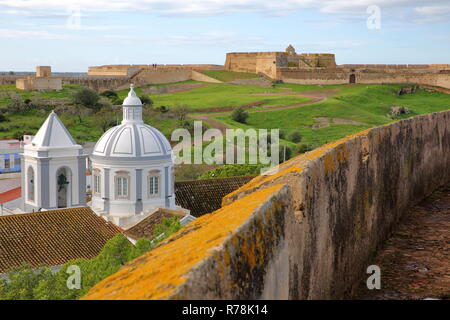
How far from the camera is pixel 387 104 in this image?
49094mm

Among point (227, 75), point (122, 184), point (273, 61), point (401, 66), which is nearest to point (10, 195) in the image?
point (122, 184)

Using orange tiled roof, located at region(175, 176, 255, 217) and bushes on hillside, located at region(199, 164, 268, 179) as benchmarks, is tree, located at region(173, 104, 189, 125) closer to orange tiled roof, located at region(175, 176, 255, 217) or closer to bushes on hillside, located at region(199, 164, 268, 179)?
bushes on hillside, located at region(199, 164, 268, 179)

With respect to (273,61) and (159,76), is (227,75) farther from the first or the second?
(159,76)

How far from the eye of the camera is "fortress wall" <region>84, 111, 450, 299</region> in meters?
1.96

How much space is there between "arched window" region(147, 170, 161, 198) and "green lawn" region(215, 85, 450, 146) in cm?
1592

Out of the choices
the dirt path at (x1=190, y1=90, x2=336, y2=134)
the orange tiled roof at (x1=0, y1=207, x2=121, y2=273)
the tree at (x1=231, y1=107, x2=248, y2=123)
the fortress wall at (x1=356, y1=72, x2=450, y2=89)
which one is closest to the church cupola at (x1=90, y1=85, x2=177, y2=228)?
the orange tiled roof at (x1=0, y1=207, x2=121, y2=273)

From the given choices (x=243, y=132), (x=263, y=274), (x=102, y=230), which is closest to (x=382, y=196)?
(x=263, y=274)

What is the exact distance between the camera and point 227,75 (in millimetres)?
65125

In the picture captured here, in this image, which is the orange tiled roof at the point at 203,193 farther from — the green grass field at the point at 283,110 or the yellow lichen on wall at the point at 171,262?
the yellow lichen on wall at the point at 171,262

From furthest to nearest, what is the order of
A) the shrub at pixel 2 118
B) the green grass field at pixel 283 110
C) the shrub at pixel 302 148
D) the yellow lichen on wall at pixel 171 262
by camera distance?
the shrub at pixel 2 118
the green grass field at pixel 283 110
the shrub at pixel 302 148
the yellow lichen on wall at pixel 171 262

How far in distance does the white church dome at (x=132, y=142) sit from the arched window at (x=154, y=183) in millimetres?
522

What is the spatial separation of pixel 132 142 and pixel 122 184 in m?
1.36

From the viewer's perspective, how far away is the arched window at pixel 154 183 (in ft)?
67.8

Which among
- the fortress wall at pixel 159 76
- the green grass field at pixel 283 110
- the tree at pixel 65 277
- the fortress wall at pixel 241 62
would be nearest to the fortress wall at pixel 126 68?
the fortress wall at pixel 159 76
